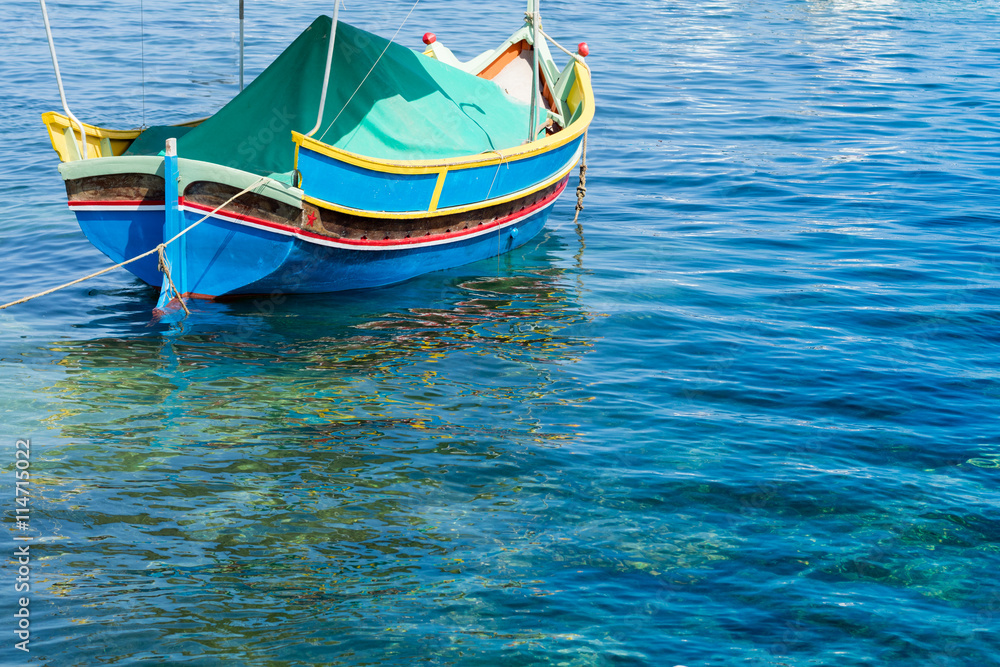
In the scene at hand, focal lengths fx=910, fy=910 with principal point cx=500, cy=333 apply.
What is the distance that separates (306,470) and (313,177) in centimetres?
356

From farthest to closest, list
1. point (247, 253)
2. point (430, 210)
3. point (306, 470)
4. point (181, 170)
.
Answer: point (430, 210), point (247, 253), point (181, 170), point (306, 470)

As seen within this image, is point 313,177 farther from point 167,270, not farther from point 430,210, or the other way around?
point 167,270

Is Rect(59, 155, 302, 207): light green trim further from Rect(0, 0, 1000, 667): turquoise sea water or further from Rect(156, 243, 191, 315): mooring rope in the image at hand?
Rect(0, 0, 1000, 667): turquoise sea water

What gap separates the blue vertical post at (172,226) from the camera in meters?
8.99

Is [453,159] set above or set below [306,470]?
above

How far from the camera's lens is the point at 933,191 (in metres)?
14.7

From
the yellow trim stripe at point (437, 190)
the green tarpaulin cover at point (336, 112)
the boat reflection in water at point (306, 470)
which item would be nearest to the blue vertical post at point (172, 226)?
the boat reflection in water at point (306, 470)

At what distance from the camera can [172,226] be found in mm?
9164

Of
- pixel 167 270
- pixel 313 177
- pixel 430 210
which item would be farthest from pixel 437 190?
pixel 167 270

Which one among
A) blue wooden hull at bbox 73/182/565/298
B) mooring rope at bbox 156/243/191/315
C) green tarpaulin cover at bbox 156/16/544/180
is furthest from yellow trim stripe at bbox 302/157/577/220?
mooring rope at bbox 156/243/191/315

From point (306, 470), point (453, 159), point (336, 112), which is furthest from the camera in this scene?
point (453, 159)

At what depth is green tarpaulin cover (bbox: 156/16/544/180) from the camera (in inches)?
391

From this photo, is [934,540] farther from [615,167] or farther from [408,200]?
[615,167]

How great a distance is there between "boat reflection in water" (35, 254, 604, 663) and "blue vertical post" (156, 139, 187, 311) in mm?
464
